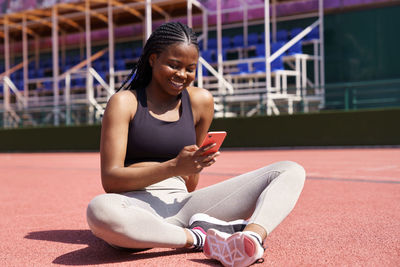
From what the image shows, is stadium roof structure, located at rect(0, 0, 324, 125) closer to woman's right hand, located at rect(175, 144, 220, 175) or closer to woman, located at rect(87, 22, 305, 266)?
woman, located at rect(87, 22, 305, 266)

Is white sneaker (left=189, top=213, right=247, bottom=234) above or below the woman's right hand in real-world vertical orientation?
below

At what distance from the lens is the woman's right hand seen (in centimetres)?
267

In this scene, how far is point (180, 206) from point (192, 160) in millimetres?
541

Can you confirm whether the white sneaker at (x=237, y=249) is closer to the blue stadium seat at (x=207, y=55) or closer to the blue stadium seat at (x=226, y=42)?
the blue stadium seat at (x=207, y=55)

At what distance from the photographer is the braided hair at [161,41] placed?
9.93 ft

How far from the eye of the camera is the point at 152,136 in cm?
303

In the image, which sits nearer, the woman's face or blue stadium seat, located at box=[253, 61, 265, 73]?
the woman's face

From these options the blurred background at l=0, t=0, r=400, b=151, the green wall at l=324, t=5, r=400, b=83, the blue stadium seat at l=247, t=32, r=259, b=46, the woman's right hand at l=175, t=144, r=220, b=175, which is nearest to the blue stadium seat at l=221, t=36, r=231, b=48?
the blurred background at l=0, t=0, r=400, b=151

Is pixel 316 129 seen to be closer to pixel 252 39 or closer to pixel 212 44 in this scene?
pixel 252 39

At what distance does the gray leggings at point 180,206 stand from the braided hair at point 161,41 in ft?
2.02

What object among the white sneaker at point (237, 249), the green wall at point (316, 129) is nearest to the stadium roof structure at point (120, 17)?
the green wall at point (316, 129)

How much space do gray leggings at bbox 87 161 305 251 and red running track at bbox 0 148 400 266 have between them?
0.18 meters

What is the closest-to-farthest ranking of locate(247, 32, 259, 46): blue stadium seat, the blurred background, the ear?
1. the ear
2. the blurred background
3. locate(247, 32, 259, 46): blue stadium seat

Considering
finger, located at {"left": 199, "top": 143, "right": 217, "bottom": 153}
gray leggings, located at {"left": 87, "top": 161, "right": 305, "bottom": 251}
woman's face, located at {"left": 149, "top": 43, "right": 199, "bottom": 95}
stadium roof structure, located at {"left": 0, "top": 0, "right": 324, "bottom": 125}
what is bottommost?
gray leggings, located at {"left": 87, "top": 161, "right": 305, "bottom": 251}
